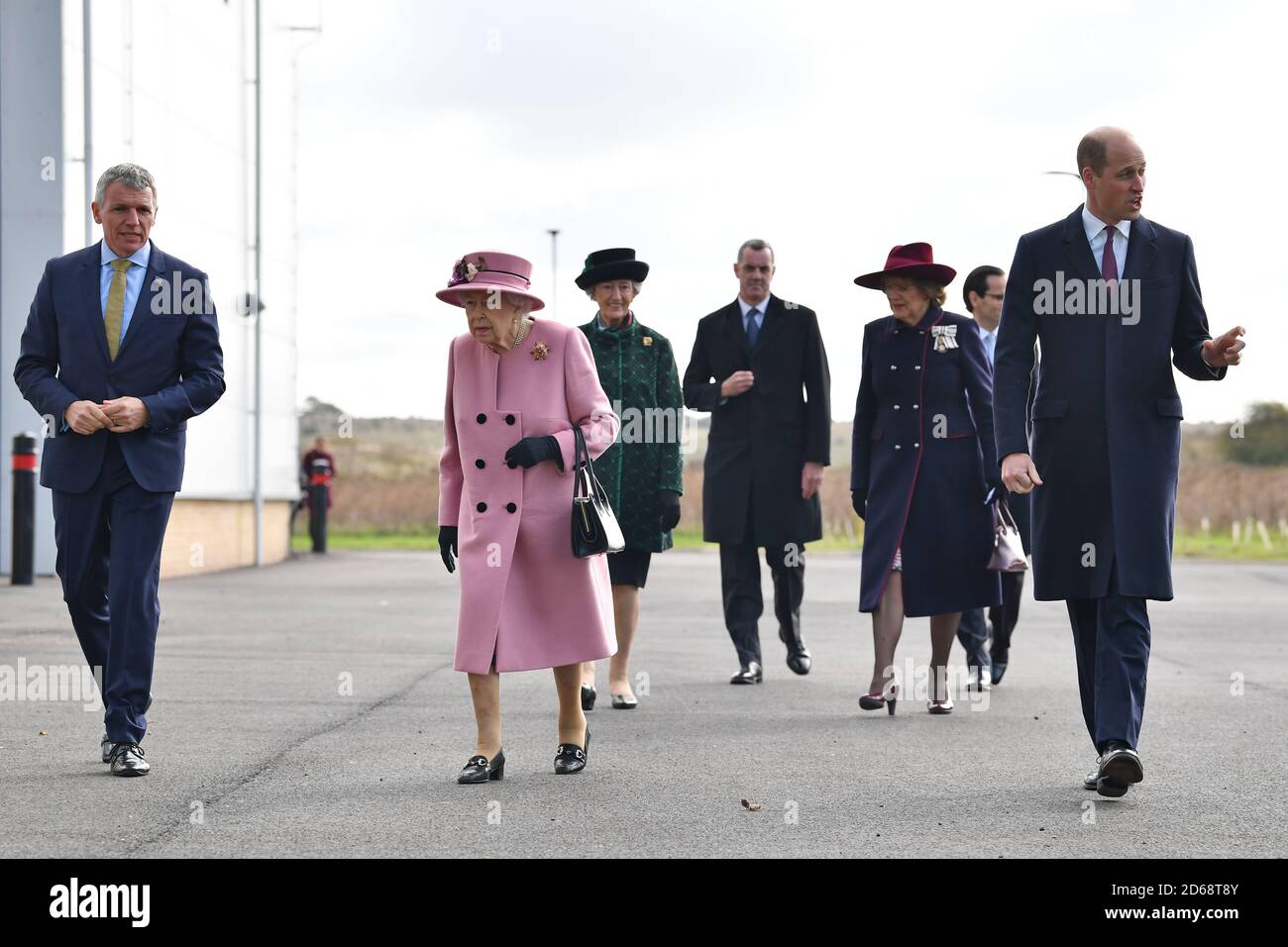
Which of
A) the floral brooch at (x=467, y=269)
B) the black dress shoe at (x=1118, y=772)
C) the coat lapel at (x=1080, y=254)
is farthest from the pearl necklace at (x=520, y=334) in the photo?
the black dress shoe at (x=1118, y=772)

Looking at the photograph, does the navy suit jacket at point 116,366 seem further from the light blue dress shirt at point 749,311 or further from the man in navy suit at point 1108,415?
the light blue dress shirt at point 749,311

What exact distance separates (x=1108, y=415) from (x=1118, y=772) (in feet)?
4.19

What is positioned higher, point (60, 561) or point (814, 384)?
point (814, 384)

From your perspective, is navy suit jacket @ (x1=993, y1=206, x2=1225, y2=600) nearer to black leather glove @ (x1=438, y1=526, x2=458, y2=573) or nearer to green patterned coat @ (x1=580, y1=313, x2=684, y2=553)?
black leather glove @ (x1=438, y1=526, x2=458, y2=573)

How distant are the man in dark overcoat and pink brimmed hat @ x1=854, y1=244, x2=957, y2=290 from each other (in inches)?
57.4

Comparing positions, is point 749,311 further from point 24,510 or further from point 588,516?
point 24,510

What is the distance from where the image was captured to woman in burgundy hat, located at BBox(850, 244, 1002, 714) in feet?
29.1

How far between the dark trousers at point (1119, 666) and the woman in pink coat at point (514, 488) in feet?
6.12

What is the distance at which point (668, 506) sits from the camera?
30.8 feet

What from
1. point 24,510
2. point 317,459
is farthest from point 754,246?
point 317,459
